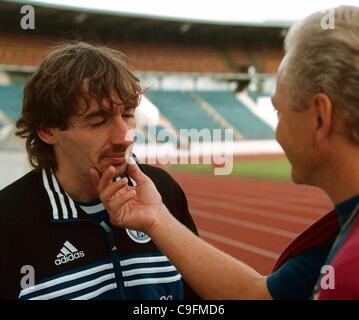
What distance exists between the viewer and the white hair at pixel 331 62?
97 cm

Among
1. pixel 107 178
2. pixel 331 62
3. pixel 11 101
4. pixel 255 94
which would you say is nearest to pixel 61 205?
pixel 107 178

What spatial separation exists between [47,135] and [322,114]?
0.98 m

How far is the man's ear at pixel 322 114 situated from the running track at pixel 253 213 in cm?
381

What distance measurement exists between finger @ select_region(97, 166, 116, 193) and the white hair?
53 centimetres

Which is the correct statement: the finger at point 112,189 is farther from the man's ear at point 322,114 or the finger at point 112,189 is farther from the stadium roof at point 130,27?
the stadium roof at point 130,27

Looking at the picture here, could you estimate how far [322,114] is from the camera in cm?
102

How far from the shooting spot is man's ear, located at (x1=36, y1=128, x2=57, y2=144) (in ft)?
5.27

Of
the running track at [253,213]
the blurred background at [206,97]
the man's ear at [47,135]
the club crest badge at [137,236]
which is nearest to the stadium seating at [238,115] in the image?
the blurred background at [206,97]

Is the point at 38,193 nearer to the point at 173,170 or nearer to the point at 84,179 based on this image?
the point at 84,179

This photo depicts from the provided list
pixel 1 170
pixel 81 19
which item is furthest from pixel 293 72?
pixel 81 19

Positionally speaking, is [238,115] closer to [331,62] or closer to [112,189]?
[112,189]

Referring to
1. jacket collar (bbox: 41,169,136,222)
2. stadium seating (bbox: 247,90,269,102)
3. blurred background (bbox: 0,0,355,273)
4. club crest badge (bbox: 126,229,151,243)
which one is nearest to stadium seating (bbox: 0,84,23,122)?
blurred background (bbox: 0,0,355,273)

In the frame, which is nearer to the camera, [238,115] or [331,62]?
[331,62]
